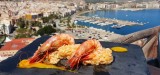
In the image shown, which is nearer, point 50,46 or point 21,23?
point 50,46

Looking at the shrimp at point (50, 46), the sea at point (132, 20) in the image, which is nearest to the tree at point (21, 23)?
the sea at point (132, 20)

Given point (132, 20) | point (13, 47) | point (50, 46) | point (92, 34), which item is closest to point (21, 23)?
point (92, 34)

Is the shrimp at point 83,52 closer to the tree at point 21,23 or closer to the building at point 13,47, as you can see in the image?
the building at point 13,47

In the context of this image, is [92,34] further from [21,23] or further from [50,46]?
[50,46]

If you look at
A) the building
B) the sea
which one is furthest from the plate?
the sea

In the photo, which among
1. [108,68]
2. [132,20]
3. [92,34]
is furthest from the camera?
[132,20]

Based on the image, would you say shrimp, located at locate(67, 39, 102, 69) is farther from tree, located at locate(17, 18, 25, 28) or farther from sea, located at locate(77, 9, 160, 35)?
sea, located at locate(77, 9, 160, 35)

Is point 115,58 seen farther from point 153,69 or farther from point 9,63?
point 9,63
